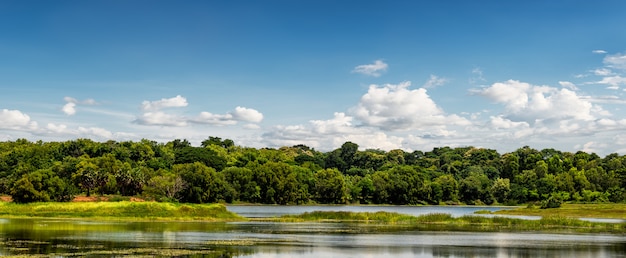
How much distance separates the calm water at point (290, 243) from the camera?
44.9 metres

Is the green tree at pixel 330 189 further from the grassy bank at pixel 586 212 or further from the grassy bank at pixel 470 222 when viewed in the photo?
the grassy bank at pixel 470 222

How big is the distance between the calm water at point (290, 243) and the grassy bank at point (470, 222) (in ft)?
31.6

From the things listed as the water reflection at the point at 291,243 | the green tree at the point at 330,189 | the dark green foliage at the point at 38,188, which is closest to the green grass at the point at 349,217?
the water reflection at the point at 291,243

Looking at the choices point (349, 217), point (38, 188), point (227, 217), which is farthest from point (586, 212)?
point (38, 188)

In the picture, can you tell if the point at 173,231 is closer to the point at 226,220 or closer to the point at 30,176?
the point at 226,220

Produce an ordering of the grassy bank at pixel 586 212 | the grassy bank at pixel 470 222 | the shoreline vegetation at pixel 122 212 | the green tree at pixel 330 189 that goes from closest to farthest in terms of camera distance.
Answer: the grassy bank at pixel 470 222 < the shoreline vegetation at pixel 122 212 < the grassy bank at pixel 586 212 < the green tree at pixel 330 189

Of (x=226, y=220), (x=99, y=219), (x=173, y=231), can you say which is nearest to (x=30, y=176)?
(x=99, y=219)

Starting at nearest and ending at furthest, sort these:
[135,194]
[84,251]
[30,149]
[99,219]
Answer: [84,251] → [99,219] → [135,194] → [30,149]

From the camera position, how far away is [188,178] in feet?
491

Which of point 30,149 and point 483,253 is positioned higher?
point 30,149

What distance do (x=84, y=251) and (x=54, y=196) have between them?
6616 cm

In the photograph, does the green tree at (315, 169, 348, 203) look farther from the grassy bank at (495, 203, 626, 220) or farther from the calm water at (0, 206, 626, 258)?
the calm water at (0, 206, 626, 258)

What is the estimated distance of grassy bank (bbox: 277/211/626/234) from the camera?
78.0 metres

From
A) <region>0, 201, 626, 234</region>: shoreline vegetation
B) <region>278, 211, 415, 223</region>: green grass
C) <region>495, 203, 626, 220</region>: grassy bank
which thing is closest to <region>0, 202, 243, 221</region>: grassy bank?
<region>0, 201, 626, 234</region>: shoreline vegetation
